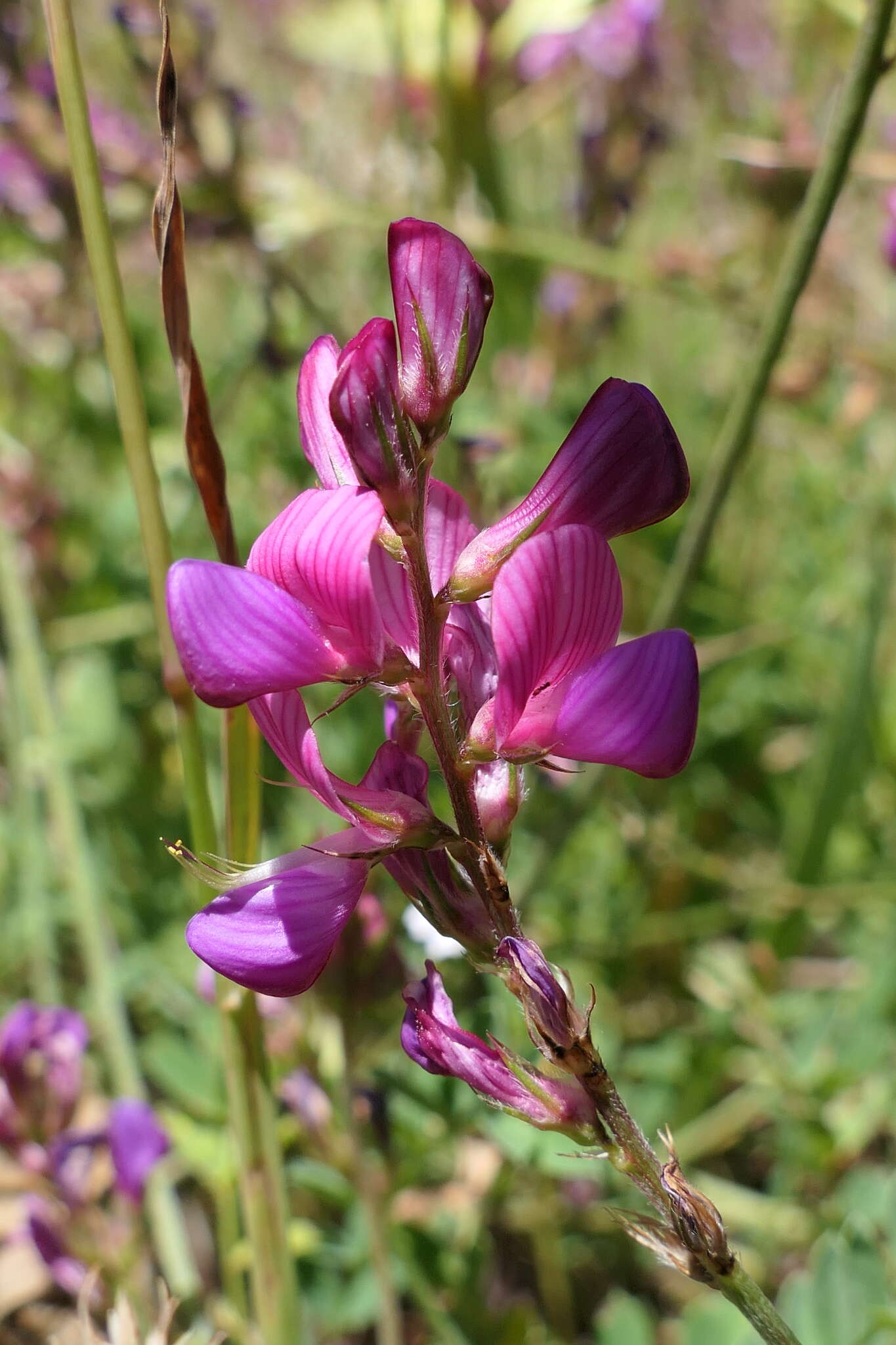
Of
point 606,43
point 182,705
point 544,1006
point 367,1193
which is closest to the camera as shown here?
point 544,1006

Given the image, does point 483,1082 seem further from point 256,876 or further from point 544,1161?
point 544,1161

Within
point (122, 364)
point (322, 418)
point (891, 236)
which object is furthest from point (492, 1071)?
point (891, 236)

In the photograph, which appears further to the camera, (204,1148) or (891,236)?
(891,236)

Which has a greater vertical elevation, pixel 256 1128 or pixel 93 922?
pixel 256 1128

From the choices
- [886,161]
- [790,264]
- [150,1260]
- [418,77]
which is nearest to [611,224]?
[418,77]

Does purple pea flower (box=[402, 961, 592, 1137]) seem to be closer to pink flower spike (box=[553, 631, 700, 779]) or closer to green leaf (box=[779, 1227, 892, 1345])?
pink flower spike (box=[553, 631, 700, 779])

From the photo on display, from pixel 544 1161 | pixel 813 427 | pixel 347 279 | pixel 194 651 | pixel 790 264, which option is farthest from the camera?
pixel 347 279

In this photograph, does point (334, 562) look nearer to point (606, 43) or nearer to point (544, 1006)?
point (544, 1006)
